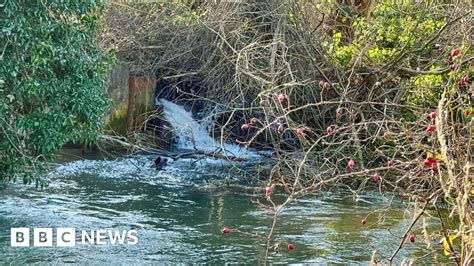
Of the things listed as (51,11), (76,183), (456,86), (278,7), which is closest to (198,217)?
(76,183)

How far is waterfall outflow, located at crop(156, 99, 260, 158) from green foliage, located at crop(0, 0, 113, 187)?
16.6 ft

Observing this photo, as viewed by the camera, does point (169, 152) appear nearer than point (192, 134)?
Yes

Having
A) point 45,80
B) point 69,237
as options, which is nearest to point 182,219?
point 69,237

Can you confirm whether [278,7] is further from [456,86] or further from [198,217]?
[456,86]

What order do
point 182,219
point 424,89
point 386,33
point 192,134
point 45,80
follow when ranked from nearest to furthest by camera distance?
point 45,80 → point 182,219 → point 424,89 → point 386,33 → point 192,134

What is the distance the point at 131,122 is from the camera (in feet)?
43.4

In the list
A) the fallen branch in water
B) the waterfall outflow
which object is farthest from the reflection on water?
the waterfall outflow

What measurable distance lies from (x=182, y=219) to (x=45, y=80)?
261 centimetres

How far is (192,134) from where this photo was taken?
12.8 m

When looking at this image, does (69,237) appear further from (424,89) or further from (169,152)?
(424,89)

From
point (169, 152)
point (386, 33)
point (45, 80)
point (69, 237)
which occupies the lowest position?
point (69, 237)

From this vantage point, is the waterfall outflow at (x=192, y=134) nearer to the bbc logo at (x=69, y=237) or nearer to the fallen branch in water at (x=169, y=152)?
the fallen branch in water at (x=169, y=152)

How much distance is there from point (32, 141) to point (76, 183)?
3441mm

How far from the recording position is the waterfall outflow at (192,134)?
12852mm
